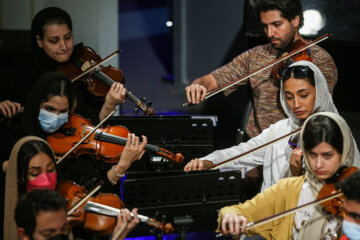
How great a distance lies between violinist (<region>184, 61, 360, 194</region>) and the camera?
2.79 m

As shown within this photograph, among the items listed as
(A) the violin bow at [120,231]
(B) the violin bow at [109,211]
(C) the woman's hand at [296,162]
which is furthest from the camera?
(C) the woman's hand at [296,162]

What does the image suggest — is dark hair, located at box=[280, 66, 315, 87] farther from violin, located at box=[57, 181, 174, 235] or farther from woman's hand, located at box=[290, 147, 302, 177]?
violin, located at box=[57, 181, 174, 235]

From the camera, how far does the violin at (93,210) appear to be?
230cm

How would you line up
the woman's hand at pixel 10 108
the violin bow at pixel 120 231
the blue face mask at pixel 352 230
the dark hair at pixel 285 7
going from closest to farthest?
the blue face mask at pixel 352 230
the violin bow at pixel 120 231
the woman's hand at pixel 10 108
the dark hair at pixel 285 7

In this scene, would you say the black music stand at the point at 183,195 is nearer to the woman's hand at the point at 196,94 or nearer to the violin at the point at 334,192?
the violin at the point at 334,192

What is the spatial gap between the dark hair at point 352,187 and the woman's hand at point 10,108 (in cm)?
177

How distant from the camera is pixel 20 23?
419 centimetres

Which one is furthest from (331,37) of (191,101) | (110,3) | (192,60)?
(192,60)

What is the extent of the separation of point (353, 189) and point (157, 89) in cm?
410

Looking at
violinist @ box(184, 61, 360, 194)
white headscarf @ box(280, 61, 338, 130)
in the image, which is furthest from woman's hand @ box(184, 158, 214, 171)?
white headscarf @ box(280, 61, 338, 130)

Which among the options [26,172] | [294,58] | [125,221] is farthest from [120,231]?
[294,58]

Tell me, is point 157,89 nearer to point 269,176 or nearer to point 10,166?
point 269,176

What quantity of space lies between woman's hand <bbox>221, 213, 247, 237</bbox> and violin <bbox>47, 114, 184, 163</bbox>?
767mm

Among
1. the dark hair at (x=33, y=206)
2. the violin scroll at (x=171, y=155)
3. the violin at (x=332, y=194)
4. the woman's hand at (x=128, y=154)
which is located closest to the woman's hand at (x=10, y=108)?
the woman's hand at (x=128, y=154)
